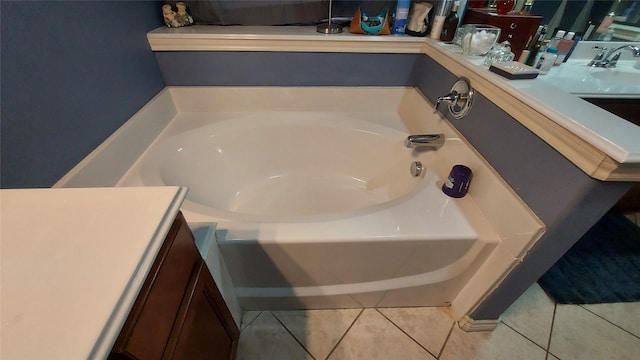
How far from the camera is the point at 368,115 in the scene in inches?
58.8

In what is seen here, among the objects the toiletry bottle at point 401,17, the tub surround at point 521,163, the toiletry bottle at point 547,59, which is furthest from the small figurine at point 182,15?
the toiletry bottle at point 547,59

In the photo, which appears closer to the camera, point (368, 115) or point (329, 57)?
point (329, 57)

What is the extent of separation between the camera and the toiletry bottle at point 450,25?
3.84 ft

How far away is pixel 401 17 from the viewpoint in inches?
50.3

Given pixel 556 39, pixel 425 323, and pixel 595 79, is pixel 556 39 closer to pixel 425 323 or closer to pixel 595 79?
pixel 595 79

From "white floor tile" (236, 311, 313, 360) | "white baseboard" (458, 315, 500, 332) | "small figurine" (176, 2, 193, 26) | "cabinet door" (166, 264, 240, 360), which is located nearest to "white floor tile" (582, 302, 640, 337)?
"white baseboard" (458, 315, 500, 332)

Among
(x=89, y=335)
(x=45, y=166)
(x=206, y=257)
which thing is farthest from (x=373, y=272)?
(x=45, y=166)

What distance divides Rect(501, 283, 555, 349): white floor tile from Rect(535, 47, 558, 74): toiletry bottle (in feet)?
3.48

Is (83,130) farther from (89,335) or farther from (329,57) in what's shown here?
(329,57)

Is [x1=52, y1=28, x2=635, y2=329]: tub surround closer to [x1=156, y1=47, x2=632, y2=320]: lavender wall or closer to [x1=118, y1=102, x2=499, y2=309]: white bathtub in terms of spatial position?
[x1=156, y1=47, x2=632, y2=320]: lavender wall

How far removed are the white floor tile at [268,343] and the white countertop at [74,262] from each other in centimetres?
77

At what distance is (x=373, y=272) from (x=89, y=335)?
0.78 m

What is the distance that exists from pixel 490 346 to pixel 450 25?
1371mm

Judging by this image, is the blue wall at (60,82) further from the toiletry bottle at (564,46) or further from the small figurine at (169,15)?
the toiletry bottle at (564,46)
